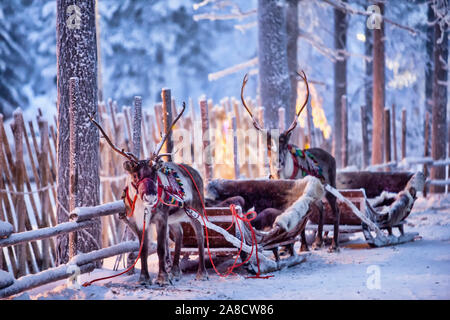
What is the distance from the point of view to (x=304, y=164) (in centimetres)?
827

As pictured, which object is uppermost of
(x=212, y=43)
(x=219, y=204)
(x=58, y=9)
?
(x=212, y=43)

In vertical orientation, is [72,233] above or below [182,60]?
below

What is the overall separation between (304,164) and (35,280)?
4.26 m

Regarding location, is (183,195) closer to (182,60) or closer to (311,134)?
(311,134)

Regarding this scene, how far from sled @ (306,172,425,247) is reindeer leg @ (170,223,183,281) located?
2395 mm

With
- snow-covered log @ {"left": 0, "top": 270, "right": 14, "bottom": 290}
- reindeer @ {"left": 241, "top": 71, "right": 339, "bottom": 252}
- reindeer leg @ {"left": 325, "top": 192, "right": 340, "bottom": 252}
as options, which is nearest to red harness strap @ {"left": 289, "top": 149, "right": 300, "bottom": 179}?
reindeer @ {"left": 241, "top": 71, "right": 339, "bottom": 252}

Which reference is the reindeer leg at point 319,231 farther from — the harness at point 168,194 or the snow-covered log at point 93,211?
the snow-covered log at point 93,211

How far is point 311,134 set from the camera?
43.5 feet

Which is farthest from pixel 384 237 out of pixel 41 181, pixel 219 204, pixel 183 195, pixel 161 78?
pixel 161 78

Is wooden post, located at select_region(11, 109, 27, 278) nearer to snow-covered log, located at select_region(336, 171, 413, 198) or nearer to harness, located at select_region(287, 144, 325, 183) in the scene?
harness, located at select_region(287, 144, 325, 183)

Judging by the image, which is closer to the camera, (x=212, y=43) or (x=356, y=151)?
(x=356, y=151)

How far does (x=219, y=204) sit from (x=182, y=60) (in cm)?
2182

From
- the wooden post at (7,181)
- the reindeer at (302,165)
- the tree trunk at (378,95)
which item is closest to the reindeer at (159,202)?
the reindeer at (302,165)

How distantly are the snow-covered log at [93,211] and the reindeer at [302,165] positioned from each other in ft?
7.25
